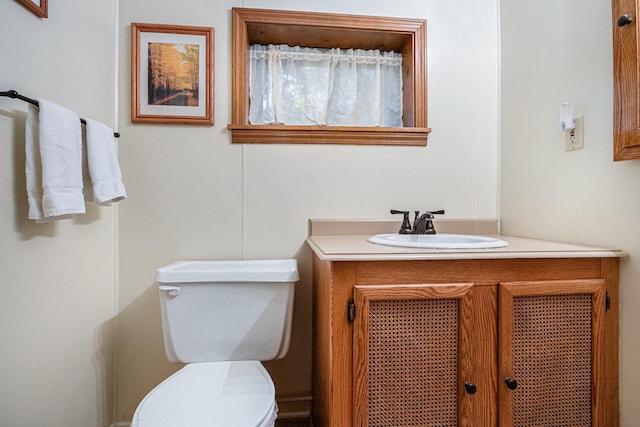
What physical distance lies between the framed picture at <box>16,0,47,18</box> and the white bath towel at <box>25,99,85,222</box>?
0.29 meters

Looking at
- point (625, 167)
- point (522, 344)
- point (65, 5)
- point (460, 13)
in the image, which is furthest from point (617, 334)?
point (65, 5)

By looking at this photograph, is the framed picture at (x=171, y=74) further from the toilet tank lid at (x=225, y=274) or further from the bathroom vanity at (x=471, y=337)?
the bathroom vanity at (x=471, y=337)

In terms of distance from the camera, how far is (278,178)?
60.4 inches

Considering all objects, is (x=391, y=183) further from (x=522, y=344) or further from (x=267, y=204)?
(x=522, y=344)

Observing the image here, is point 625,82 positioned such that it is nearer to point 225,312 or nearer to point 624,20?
point 624,20

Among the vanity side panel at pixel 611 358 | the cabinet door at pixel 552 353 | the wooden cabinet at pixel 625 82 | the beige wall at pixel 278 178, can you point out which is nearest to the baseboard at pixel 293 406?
the beige wall at pixel 278 178

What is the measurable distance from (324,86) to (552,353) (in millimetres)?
1433

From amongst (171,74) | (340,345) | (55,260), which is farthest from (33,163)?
(340,345)

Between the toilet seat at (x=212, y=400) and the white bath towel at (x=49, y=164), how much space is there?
2.03 ft

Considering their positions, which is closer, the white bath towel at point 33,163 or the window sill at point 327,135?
the white bath towel at point 33,163

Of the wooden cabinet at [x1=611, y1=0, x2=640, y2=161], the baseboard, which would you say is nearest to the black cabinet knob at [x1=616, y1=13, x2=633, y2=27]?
the wooden cabinet at [x1=611, y1=0, x2=640, y2=161]

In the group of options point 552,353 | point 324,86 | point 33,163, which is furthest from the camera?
point 324,86

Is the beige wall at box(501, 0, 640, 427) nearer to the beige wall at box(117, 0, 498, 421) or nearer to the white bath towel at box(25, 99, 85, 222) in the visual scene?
the beige wall at box(117, 0, 498, 421)

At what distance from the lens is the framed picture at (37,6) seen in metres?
0.94
